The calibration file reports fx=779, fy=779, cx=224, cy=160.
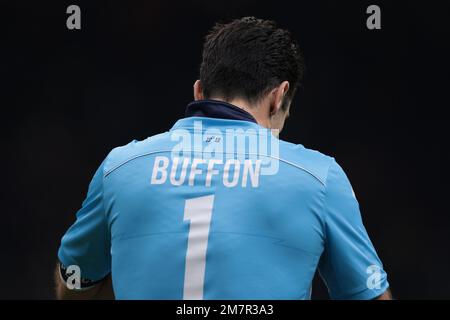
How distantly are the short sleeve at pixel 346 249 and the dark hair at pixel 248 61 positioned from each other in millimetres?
233

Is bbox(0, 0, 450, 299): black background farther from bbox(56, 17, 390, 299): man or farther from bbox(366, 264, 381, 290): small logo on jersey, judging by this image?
bbox(366, 264, 381, 290): small logo on jersey

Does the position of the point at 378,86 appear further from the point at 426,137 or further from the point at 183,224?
the point at 183,224

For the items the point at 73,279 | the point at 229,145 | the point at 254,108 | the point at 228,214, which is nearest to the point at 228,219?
the point at 228,214

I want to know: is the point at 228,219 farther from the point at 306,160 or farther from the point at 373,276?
the point at 373,276

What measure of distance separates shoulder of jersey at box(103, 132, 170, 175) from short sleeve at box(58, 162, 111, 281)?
0.02 metres

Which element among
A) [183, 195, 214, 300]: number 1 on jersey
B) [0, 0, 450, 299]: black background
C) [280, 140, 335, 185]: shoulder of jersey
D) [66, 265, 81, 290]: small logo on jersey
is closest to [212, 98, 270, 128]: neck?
[280, 140, 335, 185]: shoulder of jersey

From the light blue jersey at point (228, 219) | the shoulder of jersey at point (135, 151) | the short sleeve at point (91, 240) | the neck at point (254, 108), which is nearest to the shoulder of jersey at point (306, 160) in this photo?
the light blue jersey at point (228, 219)

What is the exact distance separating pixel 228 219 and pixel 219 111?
0.23m

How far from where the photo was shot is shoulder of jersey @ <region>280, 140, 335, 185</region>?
1402 mm

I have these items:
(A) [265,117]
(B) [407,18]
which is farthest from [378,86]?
(A) [265,117]

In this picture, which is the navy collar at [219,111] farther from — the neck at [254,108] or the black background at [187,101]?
the black background at [187,101]

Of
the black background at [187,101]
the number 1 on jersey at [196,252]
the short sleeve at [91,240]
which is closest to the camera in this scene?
the number 1 on jersey at [196,252]

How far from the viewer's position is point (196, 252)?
134 cm

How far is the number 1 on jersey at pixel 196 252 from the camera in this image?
1.34 m
